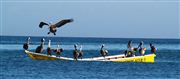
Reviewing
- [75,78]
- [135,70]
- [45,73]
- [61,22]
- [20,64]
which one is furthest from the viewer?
[20,64]

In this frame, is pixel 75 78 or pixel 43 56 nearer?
pixel 75 78

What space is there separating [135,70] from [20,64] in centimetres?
897

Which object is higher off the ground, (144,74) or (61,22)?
(61,22)

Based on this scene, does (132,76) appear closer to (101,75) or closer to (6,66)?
(101,75)

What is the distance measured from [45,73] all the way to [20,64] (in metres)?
9.18

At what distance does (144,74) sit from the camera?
155ft

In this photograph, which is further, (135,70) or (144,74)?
(135,70)

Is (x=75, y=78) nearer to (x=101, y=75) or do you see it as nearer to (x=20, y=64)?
(x=101, y=75)

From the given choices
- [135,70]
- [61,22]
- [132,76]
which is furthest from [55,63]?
[61,22]

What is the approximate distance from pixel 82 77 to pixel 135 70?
7.52 m

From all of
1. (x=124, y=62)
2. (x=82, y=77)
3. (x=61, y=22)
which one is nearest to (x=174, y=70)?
(x=124, y=62)

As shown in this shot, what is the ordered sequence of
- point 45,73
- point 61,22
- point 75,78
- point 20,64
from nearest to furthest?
point 61,22
point 75,78
point 45,73
point 20,64

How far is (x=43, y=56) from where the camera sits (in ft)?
190

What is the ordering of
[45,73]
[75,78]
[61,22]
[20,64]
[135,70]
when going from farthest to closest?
[20,64], [135,70], [45,73], [75,78], [61,22]
